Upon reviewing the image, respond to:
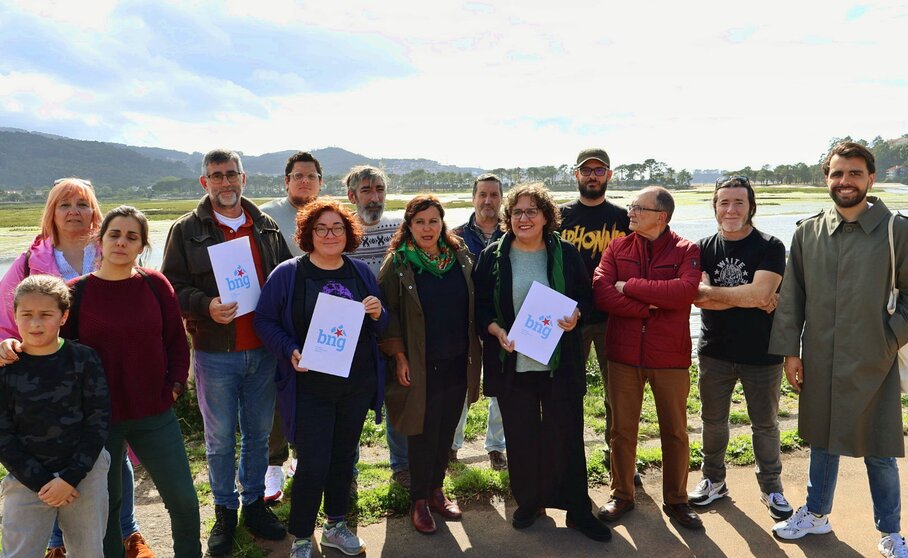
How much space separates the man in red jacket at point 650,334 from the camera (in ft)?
13.6

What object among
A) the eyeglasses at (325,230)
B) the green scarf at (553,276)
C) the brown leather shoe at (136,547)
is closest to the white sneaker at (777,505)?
the green scarf at (553,276)

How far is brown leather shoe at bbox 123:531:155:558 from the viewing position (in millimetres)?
3848

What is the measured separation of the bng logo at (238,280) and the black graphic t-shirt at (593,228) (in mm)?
2820

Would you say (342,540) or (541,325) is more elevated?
(541,325)

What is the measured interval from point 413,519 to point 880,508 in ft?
11.0

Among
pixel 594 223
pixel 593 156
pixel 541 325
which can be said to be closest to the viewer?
pixel 541 325

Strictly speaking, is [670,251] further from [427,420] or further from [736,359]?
[427,420]

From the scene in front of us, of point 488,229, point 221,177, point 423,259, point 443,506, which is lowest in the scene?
point 443,506

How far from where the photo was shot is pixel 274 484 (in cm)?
482

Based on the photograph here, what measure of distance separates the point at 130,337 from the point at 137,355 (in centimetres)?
12

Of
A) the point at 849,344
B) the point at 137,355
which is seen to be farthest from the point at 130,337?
the point at 849,344

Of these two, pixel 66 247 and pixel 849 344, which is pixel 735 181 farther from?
pixel 66 247

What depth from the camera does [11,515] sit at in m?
3.02

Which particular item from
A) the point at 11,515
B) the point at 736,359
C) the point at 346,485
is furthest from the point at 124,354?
the point at 736,359
